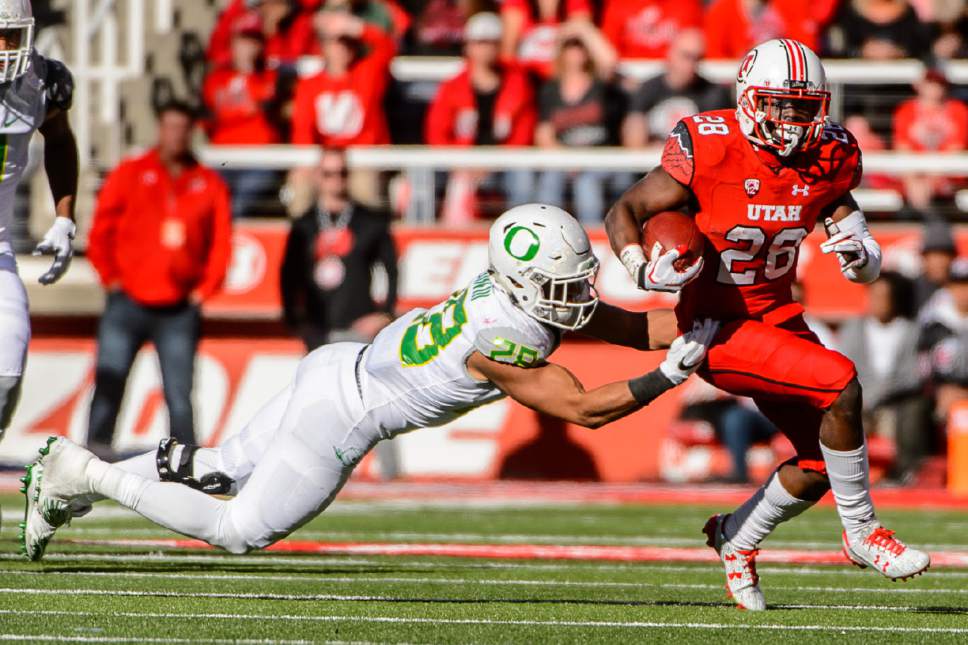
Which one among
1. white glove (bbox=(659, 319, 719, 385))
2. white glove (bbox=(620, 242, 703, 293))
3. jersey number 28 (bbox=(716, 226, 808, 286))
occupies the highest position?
white glove (bbox=(620, 242, 703, 293))

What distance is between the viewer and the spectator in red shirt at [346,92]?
1305 cm

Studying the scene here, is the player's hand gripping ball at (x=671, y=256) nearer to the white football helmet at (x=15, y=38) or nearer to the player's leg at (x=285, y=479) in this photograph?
the player's leg at (x=285, y=479)

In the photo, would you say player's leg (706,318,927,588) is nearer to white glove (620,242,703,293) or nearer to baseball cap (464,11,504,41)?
white glove (620,242,703,293)

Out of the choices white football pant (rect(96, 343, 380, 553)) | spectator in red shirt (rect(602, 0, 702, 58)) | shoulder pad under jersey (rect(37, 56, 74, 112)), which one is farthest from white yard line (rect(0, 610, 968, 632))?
spectator in red shirt (rect(602, 0, 702, 58))

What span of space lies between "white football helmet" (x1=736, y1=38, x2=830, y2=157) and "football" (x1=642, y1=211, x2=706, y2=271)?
1.34 ft

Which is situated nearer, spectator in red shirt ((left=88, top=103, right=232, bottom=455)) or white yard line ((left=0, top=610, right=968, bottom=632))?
white yard line ((left=0, top=610, right=968, bottom=632))

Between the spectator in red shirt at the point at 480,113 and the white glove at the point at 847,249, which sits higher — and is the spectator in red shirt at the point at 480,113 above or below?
below

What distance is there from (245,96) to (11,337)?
7548mm

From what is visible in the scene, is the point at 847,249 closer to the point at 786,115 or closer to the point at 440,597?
the point at 786,115

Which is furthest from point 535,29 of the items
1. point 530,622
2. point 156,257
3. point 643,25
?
point 530,622

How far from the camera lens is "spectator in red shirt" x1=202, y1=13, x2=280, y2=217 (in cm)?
1362

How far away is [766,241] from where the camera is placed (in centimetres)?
617

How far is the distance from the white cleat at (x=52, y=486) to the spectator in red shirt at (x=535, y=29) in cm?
823

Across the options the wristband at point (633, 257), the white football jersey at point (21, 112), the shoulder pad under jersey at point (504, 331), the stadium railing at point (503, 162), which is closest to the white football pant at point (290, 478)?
the shoulder pad under jersey at point (504, 331)
